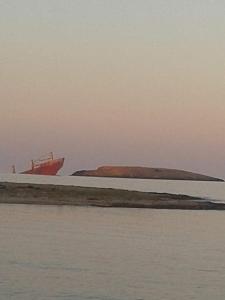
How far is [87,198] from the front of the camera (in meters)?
73.6

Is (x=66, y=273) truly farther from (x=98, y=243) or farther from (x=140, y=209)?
(x=140, y=209)

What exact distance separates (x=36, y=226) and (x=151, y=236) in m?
6.35

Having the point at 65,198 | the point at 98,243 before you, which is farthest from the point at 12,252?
the point at 65,198

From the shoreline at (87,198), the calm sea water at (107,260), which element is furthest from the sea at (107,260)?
the shoreline at (87,198)

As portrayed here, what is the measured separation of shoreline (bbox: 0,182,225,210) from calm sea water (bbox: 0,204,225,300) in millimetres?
21710

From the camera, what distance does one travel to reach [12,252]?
1100 inches

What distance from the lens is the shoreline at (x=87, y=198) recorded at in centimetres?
6819

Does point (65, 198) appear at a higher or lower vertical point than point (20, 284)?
lower

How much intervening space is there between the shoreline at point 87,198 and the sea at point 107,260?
21.6 m

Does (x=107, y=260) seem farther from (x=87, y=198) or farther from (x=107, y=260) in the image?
(x=87, y=198)

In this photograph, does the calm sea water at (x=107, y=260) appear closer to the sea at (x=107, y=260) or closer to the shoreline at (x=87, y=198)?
the sea at (x=107, y=260)

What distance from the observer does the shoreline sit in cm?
6819

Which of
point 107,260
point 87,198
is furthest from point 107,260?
point 87,198

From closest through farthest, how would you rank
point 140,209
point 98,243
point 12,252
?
point 12,252 → point 98,243 → point 140,209
